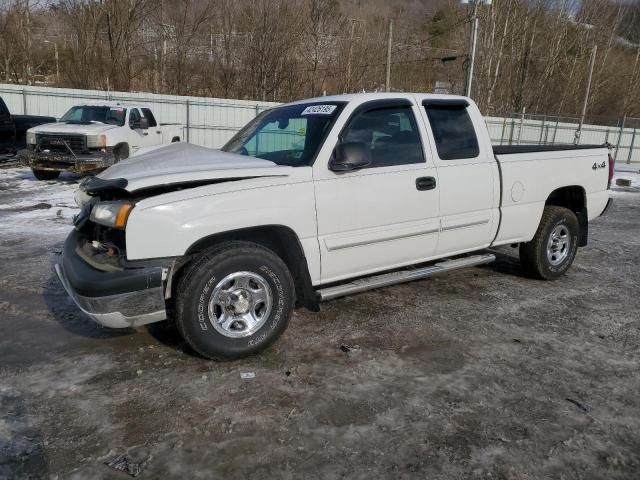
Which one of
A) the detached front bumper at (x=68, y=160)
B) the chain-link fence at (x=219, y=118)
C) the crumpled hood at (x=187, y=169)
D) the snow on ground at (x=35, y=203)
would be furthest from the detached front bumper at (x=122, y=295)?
the chain-link fence at (x=219, y=118)

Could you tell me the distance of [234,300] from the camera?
3.57 m

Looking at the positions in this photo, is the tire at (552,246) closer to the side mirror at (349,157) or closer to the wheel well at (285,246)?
the side mirror at (349,157)

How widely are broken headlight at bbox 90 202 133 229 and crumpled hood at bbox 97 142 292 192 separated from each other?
0.13 m

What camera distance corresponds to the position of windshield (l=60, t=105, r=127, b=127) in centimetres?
1280

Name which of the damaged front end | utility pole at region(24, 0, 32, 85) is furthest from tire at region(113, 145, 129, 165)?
utility pole at region(24, 0, 32, 85)

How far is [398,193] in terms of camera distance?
13.7 feet

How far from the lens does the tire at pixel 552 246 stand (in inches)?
213

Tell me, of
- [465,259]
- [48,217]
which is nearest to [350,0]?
[48,217]

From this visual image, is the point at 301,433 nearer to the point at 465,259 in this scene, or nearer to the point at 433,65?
the point at 465,259

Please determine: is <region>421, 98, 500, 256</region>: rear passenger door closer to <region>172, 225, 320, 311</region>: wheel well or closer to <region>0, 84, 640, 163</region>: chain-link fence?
<region>172, 225, 320, 311</region>: wheel well

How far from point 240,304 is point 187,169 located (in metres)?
0.99

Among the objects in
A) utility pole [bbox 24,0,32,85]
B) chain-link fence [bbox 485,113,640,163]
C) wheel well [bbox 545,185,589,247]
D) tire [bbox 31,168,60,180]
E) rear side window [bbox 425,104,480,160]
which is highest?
utility pole [bbox 24,0,32,85]

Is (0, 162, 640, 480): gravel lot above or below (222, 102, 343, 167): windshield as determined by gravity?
below

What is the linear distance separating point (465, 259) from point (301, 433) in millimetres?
2659
